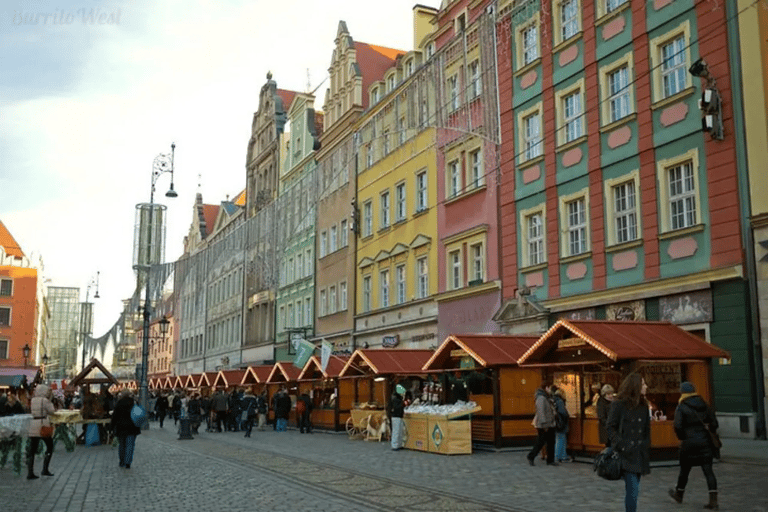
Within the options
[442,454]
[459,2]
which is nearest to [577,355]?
[442,454]

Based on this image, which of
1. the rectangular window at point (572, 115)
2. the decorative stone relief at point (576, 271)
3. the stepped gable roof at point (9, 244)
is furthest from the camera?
the stepped gable roof at point (9, 244)

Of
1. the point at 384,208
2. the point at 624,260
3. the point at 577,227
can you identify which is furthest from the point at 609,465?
the point at 384,208

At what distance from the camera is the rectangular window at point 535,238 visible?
93.7ft

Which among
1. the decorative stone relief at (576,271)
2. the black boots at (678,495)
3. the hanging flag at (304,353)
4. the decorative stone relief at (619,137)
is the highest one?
the decorative stone relief at (619,137)

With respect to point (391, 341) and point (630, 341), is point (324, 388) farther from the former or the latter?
point (630, 341)

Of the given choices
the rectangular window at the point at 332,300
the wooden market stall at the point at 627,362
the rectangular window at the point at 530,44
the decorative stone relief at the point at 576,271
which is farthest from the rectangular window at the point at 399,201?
the wooden market stall at the point at 627,362

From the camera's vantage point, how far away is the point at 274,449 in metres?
24.0

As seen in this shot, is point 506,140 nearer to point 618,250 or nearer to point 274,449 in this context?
point 618,250

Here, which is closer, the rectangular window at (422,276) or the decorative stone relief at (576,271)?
the decorative stone relief at (576,271)

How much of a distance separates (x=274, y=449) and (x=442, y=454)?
5.28 m

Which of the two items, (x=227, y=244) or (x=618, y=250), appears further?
(x=227, y=244)

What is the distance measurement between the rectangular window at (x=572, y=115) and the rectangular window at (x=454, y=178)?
22.0 ft

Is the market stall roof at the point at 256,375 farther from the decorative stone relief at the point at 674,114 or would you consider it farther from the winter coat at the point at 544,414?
the winter coat at the point at 544,414

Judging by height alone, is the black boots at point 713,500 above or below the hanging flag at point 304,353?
below
